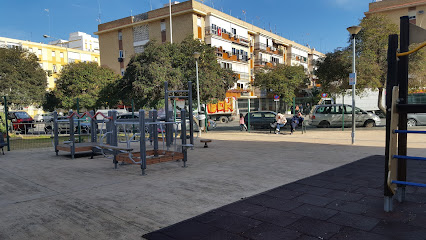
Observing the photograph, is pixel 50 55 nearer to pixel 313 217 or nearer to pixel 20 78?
pixel 20 78

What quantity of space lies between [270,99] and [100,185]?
5343 cm

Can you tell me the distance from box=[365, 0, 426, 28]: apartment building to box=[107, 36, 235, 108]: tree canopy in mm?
27796

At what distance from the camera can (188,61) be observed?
23.8 metres

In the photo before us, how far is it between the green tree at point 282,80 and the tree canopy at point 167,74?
22218 mm

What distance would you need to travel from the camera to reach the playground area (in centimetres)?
374

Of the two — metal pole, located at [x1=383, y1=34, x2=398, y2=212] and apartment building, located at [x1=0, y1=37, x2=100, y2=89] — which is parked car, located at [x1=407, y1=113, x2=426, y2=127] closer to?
metal pole, located at [x1=383, y1=34, x2=398, y2=212]

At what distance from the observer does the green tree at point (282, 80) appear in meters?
45.9

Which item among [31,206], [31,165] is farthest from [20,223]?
[31,165]

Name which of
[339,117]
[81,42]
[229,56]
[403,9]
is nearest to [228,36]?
[229,56]

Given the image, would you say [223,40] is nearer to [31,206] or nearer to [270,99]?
[270,99]

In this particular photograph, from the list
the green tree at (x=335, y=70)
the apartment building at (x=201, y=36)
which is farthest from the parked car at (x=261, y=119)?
the apartment building at (x=201, y=36)

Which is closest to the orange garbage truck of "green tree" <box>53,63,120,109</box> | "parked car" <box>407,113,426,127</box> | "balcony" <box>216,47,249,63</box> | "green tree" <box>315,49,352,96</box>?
"balcony" <box>216,47,249,63</box>

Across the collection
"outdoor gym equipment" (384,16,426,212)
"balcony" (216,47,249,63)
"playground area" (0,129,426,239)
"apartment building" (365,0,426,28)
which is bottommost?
"playground area" (0,129,426,239)

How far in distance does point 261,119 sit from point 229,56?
28.1 m
